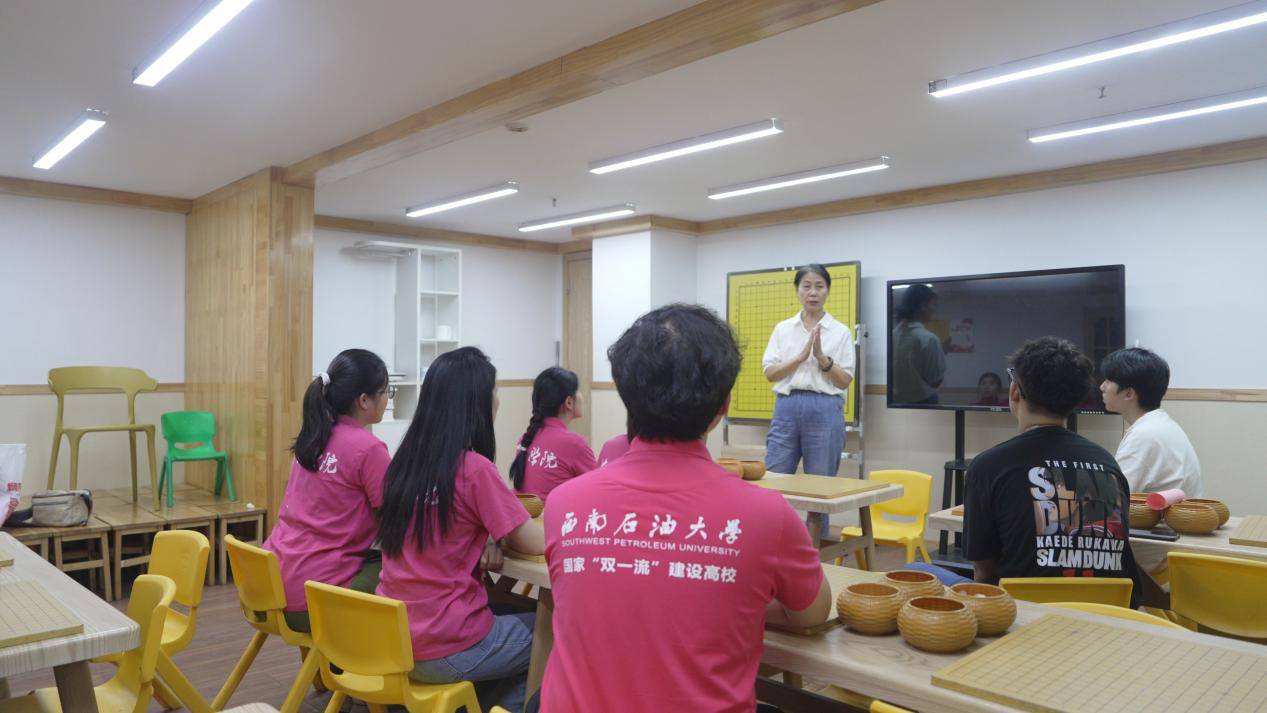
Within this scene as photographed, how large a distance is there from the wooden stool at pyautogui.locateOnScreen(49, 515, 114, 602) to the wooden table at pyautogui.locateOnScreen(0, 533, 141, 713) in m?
3.18

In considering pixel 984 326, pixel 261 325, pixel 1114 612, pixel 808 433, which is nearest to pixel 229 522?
pixel 261 325

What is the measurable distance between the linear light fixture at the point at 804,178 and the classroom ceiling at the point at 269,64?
8.26 ft

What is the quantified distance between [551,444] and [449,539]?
1.06 metres

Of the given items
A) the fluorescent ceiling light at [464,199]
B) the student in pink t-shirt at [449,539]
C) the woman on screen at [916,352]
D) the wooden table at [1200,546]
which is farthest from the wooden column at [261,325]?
the wooden table at [1200,546]

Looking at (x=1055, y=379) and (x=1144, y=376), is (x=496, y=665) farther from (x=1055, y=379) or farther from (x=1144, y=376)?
(x=1144, y=376)

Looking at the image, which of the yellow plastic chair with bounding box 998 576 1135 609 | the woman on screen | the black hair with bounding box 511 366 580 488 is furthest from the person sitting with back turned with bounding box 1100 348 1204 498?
the woman on screen

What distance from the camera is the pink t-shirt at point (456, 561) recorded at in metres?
2.14

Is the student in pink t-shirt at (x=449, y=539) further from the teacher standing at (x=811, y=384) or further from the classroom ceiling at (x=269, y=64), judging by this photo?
the teacher standing at (x=811, y=384)

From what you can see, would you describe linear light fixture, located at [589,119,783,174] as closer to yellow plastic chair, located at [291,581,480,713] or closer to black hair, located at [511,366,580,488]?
black hair, located at [511,366,580,488]

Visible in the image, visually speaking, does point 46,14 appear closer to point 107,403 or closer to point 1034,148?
point 107,403

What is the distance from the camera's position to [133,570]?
536 centimetres

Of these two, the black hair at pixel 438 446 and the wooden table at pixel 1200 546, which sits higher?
the black hair at pixel 438 446

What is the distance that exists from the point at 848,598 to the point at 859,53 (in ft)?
8.92

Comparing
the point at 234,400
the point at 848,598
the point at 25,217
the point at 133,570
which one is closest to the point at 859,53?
the point at 848,598
